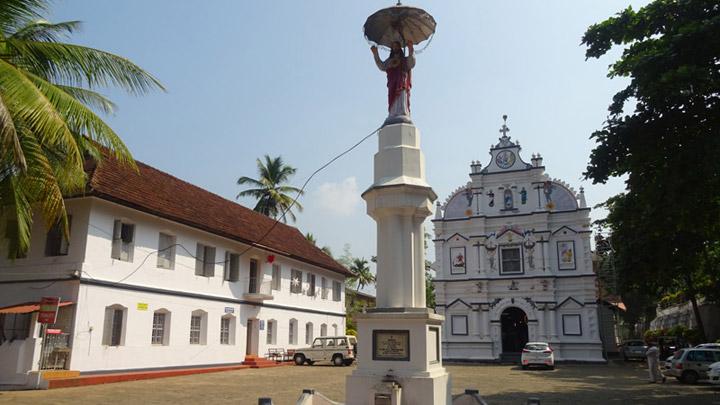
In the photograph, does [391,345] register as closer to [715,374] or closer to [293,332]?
[715,374]

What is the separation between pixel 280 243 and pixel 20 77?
19.8 metres

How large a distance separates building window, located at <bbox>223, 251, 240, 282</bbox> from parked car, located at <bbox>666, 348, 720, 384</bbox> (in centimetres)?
1778

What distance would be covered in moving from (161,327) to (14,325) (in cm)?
464

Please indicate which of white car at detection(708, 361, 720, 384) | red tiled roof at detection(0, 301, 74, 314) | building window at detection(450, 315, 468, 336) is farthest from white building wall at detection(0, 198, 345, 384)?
white car at detection(708, 361, 720, 384)

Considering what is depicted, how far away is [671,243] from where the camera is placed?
2081 centimetres

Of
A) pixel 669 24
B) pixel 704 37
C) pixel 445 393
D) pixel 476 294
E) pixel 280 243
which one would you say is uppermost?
pixel 669 24

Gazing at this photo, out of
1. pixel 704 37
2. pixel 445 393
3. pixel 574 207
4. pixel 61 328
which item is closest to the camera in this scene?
pixel 445 393

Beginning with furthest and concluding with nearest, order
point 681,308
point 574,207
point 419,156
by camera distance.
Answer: point 681,308 < point 574,207 < point 419,156

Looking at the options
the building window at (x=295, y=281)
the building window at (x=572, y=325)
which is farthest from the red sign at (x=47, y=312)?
the building window at (x=572, y=325)

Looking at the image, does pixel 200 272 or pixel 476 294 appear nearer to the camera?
pixel 200 272

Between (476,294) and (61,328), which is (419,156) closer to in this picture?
(61,328)

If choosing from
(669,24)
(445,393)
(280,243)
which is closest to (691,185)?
(669,24)

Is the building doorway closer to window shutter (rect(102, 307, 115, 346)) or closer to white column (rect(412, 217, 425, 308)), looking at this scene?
window shutter (rect(102, 307, 115, 346))

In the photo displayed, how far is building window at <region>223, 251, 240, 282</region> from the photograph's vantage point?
23750 mm
